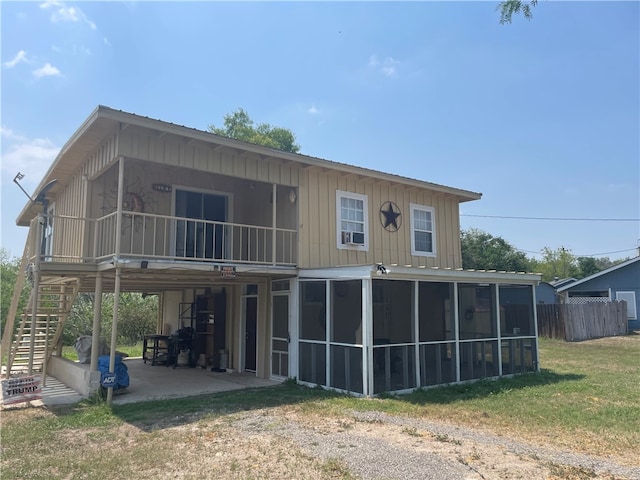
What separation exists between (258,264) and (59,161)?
17.5 ft

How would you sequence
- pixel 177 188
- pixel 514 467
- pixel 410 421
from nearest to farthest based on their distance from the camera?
pixel 514 467 → pixel 410 421 → pixel 177 188

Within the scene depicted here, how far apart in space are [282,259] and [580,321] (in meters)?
16.0

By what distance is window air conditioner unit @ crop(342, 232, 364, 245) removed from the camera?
12.3m

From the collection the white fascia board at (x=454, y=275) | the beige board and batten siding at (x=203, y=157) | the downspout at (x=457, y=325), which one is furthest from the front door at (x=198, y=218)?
the downspout at (x=457, y=325)

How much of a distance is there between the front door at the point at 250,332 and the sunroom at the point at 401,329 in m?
2.25

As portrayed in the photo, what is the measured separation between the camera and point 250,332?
12852mm

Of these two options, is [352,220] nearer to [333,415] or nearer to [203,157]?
[203,157]

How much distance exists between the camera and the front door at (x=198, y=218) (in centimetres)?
1191

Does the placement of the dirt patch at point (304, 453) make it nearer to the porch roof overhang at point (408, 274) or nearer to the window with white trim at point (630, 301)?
the porch roof overhang at point (408, 274)

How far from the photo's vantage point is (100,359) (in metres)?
9.65

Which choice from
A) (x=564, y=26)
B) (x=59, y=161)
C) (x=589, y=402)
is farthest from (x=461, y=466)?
(x=59, y=161)

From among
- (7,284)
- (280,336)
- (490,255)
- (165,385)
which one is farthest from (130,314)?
(490,255)

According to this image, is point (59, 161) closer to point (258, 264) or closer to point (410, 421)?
point (258, 264)

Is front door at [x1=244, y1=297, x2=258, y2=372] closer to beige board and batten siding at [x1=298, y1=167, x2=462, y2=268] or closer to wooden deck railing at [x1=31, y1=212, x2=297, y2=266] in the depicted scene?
wooden deck railing at [x1=31, y1=212, x2=297, y2=266]
